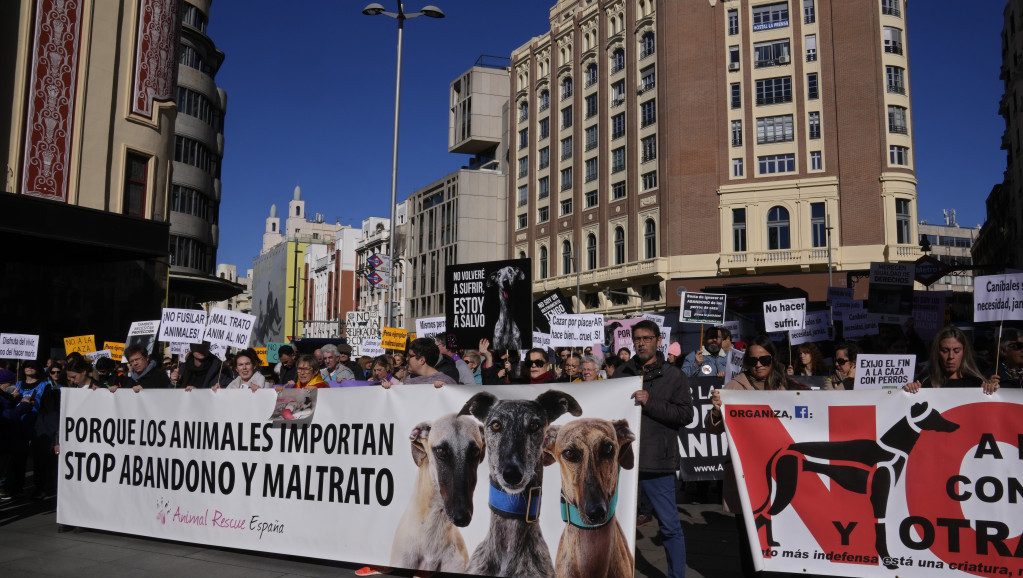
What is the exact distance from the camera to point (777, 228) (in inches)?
1895

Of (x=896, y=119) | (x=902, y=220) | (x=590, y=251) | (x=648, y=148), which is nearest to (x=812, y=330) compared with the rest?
(x=902, y=220)

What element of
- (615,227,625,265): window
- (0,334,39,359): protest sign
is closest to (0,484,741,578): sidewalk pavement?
(0,334,39,359): protest sign

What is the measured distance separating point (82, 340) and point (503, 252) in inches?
2257

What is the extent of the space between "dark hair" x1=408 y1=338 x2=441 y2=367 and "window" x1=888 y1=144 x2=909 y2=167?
4636cm

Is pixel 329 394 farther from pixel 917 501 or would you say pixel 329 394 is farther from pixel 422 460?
pixel 917 501

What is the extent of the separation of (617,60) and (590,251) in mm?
14145

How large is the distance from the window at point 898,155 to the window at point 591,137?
20.6m

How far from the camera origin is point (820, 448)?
215 inches

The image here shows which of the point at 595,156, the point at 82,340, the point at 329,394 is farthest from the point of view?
the point at 595,156

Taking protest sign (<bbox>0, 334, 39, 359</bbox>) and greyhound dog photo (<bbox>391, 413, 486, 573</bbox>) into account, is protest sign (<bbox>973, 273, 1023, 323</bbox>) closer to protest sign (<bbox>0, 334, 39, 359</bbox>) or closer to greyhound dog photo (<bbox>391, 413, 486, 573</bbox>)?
greyhound dog photo (<bbox>391, 413, 486, 573</bbox>)

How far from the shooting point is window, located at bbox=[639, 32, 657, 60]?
174 ft

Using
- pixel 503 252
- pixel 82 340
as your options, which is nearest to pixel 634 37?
pixel 503 252

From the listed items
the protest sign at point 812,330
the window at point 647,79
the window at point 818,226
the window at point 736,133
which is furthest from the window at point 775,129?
the protest sign at point 812,330

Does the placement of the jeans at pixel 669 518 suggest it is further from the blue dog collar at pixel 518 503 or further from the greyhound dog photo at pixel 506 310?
the greyhound dog photo at pixel 506 310
